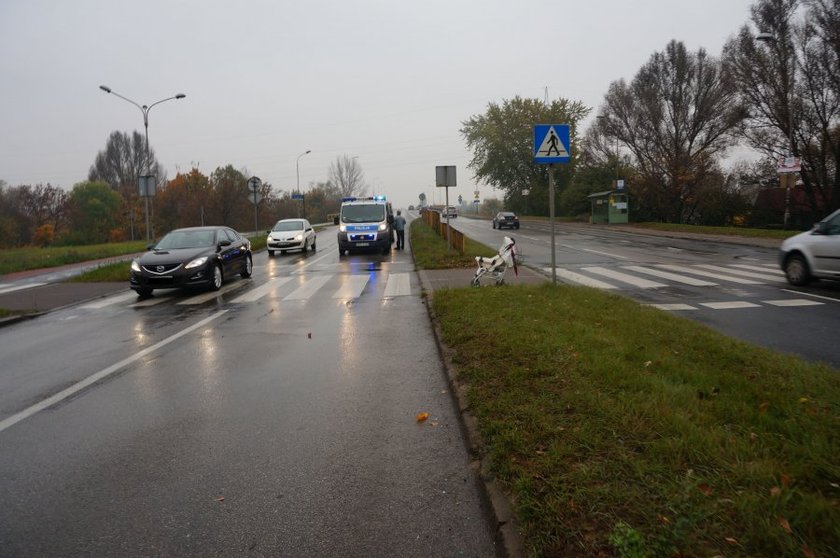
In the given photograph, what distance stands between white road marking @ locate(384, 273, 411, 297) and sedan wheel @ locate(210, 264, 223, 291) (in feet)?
13.5

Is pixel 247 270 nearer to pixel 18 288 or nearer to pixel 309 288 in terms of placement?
pixel 309 288

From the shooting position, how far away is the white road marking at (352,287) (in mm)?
12176

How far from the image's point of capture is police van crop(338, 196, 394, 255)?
22.8 meters

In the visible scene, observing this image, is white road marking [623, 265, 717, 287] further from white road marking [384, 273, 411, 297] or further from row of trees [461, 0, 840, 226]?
row of trees [461, 0, 840, 226]

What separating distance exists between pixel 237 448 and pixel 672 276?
12.5 meters

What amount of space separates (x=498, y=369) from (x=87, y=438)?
356 centimetres

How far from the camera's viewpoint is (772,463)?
10.4 ft

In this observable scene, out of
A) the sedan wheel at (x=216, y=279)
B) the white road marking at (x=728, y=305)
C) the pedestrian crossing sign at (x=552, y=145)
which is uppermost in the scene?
the pedestrian crossing sign at (x=552, y=145)

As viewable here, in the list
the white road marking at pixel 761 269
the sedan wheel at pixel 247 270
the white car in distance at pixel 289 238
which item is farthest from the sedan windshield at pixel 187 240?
the white road marking at pixel 761 269

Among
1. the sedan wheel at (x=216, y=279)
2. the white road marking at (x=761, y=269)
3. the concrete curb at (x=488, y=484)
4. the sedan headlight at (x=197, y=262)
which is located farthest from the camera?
the white road marking at (x=761, y=269)

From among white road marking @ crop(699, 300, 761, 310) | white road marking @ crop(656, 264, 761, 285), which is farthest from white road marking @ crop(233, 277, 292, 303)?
white road marking @ crop(656, 264, 761, 285)

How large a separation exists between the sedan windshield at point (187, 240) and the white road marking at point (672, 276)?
11.3 m

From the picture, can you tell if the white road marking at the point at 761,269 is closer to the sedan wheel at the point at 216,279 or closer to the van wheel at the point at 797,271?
the van wheel at the point at 797,271

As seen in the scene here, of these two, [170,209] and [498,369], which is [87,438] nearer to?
[498,369]
